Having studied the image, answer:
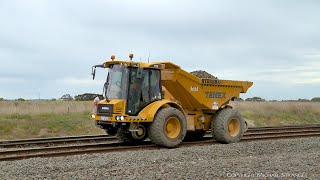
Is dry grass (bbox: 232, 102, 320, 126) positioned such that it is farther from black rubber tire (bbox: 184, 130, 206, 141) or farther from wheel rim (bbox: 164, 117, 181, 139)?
wheel rim (bbox: 164, 117, 181, 139)

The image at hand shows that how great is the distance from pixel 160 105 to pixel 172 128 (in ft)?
3.21

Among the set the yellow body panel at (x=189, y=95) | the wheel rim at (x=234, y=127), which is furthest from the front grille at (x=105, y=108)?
the wheel rim at (x=234, y=127)

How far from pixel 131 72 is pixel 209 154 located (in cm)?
368

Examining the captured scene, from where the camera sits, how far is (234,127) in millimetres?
15680

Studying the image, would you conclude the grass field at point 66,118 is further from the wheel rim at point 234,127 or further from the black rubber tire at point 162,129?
the black rubber tire at point 162,129

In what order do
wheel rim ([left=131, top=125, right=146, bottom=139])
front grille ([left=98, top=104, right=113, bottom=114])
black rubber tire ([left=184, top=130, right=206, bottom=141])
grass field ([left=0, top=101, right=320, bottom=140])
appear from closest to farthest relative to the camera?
front grille ([left=98, top=104, right=113, bottom=114]) < wheel rim ([left=131, top=125, right=146, bottom=139]) < black rubber tire ([left=184, top=130, right=206, bottom=141]) < grass field ([left=0, top=101, right=320, bottom=140])

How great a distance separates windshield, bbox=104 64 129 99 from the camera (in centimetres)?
1323

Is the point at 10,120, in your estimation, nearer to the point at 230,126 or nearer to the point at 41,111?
the point at 41,111

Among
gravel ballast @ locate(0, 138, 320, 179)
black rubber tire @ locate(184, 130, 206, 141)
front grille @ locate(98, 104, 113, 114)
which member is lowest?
gravel ballast @ locate(0, 138, 320, 179)

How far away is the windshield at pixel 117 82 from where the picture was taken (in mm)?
13234

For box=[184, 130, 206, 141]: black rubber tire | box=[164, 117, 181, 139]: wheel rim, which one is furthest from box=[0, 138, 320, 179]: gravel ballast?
box=[184, 130, 206, 141]: black rubber tire

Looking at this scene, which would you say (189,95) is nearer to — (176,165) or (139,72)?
(139,72)

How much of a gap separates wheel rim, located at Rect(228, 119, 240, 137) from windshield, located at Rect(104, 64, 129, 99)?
180 inches

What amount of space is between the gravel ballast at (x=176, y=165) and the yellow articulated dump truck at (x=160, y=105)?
61.6 inches
